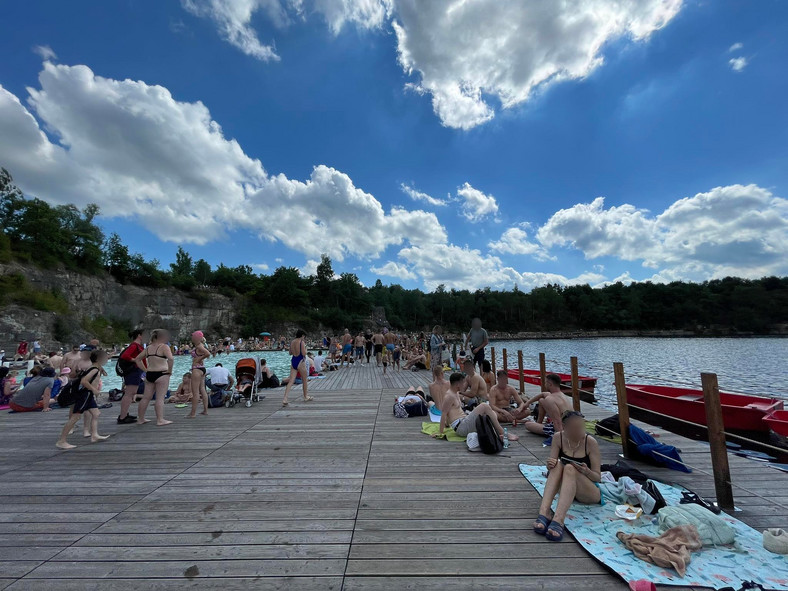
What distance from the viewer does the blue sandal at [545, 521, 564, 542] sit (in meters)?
2.55

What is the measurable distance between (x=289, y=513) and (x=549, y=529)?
2080 millimetres

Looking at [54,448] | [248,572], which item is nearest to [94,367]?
[54,448]

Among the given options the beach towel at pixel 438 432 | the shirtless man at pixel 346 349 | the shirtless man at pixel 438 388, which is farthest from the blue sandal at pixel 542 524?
the shirtless man at pixel 346 349

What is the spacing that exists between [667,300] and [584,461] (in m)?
127

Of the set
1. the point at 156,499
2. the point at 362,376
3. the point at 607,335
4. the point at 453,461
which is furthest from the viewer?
the point at 607,335

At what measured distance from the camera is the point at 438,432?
5.25 metres

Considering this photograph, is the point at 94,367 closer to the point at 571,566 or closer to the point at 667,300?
the point at 571,566

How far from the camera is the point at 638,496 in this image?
2.99m

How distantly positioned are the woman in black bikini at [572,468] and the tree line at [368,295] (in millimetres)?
49255

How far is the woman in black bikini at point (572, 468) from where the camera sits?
112 inches

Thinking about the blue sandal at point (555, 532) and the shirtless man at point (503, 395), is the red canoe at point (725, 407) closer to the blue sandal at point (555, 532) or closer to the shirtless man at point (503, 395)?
the shirtless man at point (503, 395)

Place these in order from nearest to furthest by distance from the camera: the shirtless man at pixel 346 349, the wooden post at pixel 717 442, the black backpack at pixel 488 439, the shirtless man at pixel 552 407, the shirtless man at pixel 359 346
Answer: the wooden post at pixel 717 442
the black backpack at pixel 488 439
the shirtless man at pixel 552 407
the shirtless man at pixel 346 349
the shirtless man at pixel 359 346

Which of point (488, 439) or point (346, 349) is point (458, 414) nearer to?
point (488, 439)

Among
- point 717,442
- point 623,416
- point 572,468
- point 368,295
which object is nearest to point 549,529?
point 572,468
